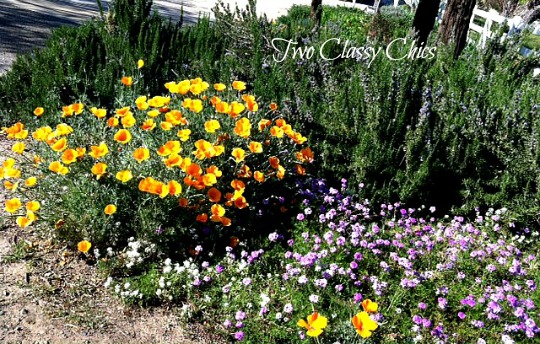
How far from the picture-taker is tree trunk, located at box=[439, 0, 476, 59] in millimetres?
5879

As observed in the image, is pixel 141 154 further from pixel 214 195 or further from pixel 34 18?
pixel 34 18

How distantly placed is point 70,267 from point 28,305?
0.37 metres

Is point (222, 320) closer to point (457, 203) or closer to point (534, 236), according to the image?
point (457, 203)

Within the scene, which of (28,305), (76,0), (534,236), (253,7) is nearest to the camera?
(28,305)

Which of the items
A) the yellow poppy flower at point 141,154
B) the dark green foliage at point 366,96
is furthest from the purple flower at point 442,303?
the yellow poppy flower at point 141,154

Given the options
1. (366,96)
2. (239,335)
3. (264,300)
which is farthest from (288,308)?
Answer: (366,96)

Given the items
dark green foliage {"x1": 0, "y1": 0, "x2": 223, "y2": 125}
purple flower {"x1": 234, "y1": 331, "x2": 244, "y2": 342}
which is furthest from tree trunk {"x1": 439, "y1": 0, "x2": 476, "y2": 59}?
purple flower {"x1": 234, "y1": 331, "x2": 244, "y2": 342}

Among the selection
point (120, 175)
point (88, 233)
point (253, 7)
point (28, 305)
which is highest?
point (253, 7)

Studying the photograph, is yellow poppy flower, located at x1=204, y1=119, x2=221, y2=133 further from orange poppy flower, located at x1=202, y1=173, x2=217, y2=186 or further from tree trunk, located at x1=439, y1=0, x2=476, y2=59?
tree trunk, located at x1=439, y1=0, x2=476, y2=59

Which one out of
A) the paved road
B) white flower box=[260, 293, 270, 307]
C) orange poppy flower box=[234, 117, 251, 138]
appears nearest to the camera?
white flower box=[260, 293, 270, 307]

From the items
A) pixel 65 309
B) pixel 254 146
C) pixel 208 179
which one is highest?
pixel 254 146

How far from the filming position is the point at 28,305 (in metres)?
2.80

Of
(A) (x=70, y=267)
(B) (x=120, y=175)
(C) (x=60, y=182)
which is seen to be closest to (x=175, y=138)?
(B) (x=120, y=175)

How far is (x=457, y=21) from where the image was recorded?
593 cm
